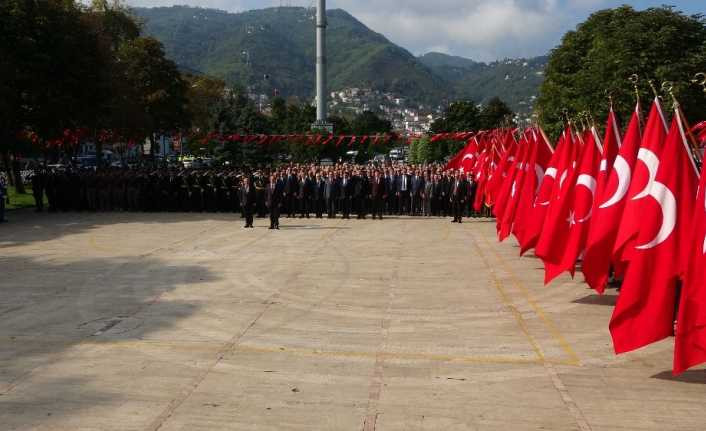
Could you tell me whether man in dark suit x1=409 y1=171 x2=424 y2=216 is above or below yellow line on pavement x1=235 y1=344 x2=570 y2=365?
above

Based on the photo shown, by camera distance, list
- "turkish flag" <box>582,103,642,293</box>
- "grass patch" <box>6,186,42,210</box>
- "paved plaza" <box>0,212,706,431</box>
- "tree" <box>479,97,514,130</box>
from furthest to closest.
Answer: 1. "tree" <box>479,97,514,130</box>
2. "grass patch" <box>6,186,42,210</box>
3. "turkish flag" <box>582,103,642,293</box>
4. "paved plaza" <box>0,212,706,431</box>

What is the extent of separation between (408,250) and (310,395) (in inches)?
478

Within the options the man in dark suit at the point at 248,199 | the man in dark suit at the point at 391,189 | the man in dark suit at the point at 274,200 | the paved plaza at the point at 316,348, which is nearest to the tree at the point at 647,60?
the man in dark suit at the point at 391,189

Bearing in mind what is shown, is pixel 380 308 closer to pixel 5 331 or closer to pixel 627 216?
pixel 627 216

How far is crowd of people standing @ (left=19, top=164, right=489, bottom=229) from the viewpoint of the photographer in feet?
96.1

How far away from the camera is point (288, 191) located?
29438 millimetres

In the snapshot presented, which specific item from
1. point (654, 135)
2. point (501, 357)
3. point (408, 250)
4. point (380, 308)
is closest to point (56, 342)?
point (380, 308)

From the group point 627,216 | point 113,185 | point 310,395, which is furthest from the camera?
point 113,185

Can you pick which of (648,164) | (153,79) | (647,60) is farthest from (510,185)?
(153,79)

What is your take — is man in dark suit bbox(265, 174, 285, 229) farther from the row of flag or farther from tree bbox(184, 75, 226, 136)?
tree bbox(184, 75, 226, 136)

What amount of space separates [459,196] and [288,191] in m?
6.49

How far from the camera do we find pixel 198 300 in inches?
531

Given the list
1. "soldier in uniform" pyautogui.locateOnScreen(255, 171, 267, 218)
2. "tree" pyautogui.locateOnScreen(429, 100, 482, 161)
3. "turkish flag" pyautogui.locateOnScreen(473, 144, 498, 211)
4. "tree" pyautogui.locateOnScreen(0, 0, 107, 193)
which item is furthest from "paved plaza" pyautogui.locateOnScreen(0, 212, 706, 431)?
"tree" pyautogui.locateOnScreen(429, 100, 482, 161)

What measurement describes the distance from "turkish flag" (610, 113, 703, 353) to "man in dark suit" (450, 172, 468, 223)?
711 inches
